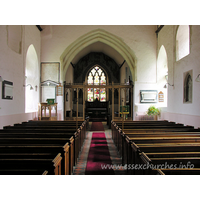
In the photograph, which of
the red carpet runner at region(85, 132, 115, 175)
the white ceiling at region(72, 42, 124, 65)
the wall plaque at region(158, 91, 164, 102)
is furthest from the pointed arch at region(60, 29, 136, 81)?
the red carpet runner at region(85, 132, 115, 175)

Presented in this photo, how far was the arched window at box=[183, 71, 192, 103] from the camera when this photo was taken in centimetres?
732

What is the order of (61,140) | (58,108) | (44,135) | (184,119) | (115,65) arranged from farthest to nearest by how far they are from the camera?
(115,65), (58,108), (184,119), (44,135), (61,140)

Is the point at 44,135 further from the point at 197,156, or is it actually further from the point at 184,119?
the point at 184,119

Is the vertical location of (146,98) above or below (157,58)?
below

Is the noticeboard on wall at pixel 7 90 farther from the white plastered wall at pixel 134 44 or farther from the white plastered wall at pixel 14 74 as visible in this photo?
the white plastered wall at pixel 134 44

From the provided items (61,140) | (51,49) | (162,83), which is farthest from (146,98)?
(61,140)

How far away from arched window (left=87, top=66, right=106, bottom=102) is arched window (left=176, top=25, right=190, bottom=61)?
9668 millimetres

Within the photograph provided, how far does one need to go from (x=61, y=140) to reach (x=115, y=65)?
14613 millimetres

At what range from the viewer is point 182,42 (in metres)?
8.37

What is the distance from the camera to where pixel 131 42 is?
11148 millimetres

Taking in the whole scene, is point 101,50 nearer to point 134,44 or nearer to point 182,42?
point 134,44

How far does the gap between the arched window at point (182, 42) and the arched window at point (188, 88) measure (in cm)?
134

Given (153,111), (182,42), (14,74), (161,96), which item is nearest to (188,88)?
(182,42)

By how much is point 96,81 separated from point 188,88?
11.0 meters
